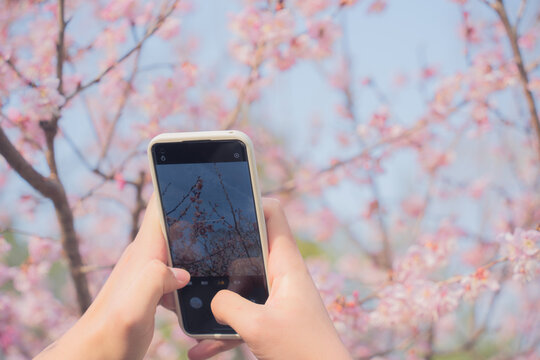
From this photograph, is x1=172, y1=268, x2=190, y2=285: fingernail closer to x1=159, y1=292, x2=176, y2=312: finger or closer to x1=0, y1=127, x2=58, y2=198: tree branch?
x1=159, y1=292, x2=176, y2=312: finger

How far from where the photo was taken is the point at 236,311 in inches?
33.0

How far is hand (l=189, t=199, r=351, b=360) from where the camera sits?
76cm

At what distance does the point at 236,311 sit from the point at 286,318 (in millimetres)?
119

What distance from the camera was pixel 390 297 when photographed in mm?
1484

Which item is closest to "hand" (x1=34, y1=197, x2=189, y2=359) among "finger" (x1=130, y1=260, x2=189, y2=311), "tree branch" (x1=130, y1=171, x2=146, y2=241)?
"finger" (x1=130, y1=260, x2=189, y2=311)

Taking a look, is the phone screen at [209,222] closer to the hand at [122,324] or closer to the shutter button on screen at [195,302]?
the shutter button on screen at [195,302]

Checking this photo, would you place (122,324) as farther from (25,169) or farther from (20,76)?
(20,76)

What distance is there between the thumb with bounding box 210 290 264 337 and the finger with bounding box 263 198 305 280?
4.2 inches

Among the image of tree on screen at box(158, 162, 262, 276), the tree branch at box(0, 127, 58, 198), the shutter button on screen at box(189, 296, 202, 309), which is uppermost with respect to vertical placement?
the tree branch at box(0, 127, 58, 198)

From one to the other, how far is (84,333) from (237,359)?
2.25m

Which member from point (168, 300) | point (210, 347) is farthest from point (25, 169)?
point (210, 347)

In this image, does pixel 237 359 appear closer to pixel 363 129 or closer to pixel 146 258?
pixel 363 129

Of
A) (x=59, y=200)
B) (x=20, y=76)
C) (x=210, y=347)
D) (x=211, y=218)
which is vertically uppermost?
(x=20, y=76)

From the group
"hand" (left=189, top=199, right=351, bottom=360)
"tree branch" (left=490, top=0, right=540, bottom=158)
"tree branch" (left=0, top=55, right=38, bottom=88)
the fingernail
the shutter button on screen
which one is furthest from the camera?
"tree branch" (left=490, top=0, right=540, bottom=158)
